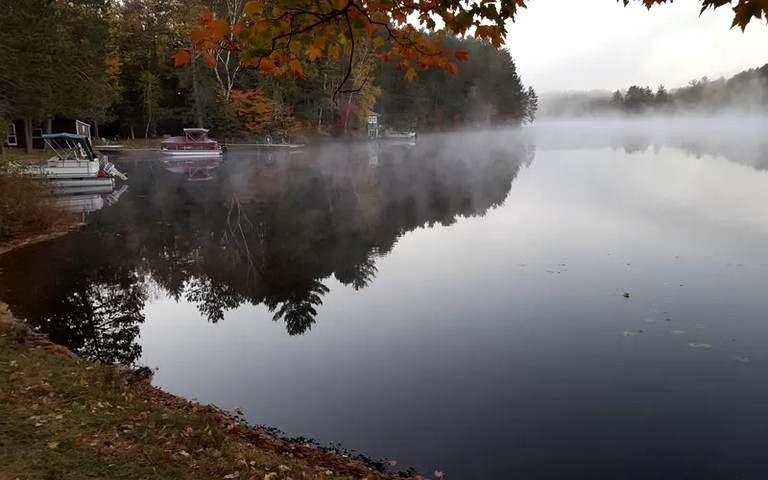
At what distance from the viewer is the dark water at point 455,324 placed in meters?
7.64

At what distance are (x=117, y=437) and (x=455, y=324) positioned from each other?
7.75 metres

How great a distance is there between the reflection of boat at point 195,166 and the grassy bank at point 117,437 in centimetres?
3460

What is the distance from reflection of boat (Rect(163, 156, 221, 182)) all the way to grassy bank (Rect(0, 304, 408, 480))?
3460 centimetres

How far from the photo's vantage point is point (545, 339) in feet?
35.8

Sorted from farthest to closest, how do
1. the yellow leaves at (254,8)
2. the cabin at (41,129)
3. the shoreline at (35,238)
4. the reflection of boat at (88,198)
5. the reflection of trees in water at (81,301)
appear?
1. the cabin at (41,129)
2. the reflection of boat at (88,198)
3. the shoreline at (35,238)
4. the reflection of trees in water at (81,301)
5. the yellow leaves at (254,8)

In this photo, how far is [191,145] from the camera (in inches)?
2232

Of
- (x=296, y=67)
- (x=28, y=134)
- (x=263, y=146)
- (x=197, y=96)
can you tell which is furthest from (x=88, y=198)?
(x=263, y=146)

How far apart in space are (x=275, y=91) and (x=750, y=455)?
226 ft

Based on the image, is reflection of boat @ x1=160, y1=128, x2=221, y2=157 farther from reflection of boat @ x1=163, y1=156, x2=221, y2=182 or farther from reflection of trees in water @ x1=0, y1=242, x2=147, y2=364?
reflection of trees in water @ x1=0, y1=242, x2=147, y2=364

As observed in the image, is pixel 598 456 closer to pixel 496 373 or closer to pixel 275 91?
pixel 496 373

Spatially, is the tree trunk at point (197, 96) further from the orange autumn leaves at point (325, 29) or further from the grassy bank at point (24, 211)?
the orange autumn leaves at point (325, 29)

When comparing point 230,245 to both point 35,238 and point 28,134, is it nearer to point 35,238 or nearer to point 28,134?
point 35,238

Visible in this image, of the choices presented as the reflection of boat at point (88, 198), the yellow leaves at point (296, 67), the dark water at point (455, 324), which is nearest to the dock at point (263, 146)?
the reflection of boat at point (88, 198)

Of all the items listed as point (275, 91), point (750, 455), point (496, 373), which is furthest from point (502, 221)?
point (275, 91)
